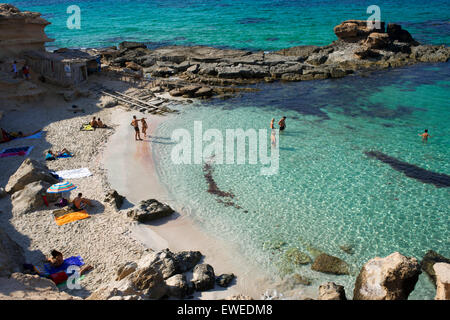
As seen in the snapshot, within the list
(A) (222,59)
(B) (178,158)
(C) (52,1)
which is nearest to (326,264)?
(B) (178,158)

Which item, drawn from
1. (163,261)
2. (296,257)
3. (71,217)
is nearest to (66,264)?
(71,217)

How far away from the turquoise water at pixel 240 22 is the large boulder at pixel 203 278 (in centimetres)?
4332

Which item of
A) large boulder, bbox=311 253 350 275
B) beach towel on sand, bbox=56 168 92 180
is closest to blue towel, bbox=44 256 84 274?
beach towel on sand, bbox=56 168 92 180

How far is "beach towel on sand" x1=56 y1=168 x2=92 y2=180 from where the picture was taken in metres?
18.5

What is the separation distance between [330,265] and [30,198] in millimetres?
13299

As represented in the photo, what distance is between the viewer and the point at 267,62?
3828 centimetres

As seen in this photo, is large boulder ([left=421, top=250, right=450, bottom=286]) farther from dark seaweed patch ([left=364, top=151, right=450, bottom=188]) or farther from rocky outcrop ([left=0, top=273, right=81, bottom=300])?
rocky outcrop ([left=0, top=273, right=81, bottom=300])

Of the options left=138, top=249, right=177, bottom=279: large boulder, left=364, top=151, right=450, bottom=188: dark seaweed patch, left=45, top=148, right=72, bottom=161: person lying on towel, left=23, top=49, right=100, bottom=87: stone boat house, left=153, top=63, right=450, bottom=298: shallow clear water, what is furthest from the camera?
left=23, top=49, right=100, bottom=87: stone boat house

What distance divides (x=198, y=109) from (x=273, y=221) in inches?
619

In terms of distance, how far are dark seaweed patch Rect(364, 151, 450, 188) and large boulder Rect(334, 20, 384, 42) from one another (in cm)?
2657

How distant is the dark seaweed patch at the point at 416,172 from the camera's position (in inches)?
699

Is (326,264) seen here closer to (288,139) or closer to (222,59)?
(288,139)

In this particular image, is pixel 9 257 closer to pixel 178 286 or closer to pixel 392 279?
pixel 178 286

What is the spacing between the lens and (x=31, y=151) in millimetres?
21031
